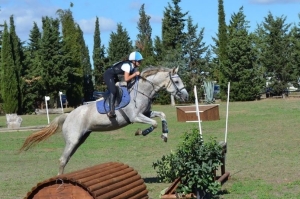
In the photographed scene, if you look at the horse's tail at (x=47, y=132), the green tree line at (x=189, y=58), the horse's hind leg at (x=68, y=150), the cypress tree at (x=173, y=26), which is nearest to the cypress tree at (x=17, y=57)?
the green tree line at (x=189, y=58)

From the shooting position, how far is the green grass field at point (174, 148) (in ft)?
35.4

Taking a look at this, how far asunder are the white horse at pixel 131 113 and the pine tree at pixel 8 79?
3205 centimetres

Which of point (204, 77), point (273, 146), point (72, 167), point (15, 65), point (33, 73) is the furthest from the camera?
point (204, 77)

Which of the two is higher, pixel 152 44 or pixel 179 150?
pixel 152 44

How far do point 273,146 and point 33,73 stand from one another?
35.8 metres

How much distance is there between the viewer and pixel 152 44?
193ft

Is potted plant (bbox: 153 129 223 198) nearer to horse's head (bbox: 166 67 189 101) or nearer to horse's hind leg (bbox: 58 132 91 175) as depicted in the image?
horse's head (bbox: 166 67 189 101)

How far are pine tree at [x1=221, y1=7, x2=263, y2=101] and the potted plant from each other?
42.0 metres

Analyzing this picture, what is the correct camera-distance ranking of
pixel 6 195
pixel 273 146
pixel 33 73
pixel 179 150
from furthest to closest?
pixel 33 73 → pixel 273 146 → pixel 6 195 → pixel 179 150

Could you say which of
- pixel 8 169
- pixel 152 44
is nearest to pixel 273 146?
pixel 8 169

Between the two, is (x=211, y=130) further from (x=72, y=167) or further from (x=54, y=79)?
(x=54, y=79)

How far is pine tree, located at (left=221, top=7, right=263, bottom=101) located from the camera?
50781mm

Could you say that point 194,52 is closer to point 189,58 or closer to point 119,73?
point 189,58

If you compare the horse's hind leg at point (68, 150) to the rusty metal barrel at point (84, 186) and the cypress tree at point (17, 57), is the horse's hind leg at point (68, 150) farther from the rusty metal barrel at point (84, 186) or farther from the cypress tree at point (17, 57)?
the cypress tree at point (17, 57)
